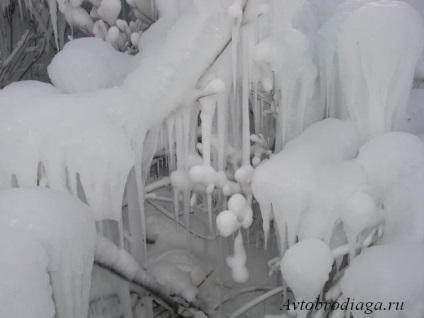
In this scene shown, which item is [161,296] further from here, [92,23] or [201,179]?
[92,23]

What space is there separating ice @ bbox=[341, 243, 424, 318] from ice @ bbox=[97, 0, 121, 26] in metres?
2.49

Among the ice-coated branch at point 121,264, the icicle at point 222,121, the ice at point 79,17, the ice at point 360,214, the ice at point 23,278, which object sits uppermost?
the ice at point 79,17

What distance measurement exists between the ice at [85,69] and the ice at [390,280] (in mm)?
1662

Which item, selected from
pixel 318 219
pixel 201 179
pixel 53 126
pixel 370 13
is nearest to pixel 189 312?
pixel 201 179

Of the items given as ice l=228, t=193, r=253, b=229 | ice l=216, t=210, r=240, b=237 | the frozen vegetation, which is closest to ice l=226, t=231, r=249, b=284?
the frozen vegetation

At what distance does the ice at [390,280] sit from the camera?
5.75 feet

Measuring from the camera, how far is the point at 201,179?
2.46m

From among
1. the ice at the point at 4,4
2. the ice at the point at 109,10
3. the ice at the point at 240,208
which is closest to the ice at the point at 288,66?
the ice at the point at 240,208

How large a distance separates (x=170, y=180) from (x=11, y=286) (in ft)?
4.47

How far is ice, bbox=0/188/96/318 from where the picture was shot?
168 centimetres

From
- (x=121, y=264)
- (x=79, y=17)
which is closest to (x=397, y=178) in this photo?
(x=121, y=264)

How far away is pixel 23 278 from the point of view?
1.53 m

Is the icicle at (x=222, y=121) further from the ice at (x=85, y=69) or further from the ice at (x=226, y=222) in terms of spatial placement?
the ice at (x=85, y=69)

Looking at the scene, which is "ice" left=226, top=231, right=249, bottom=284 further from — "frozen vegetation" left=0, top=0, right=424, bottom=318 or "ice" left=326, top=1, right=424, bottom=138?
"ice" left=326, top=1, right=424, bottom=138
